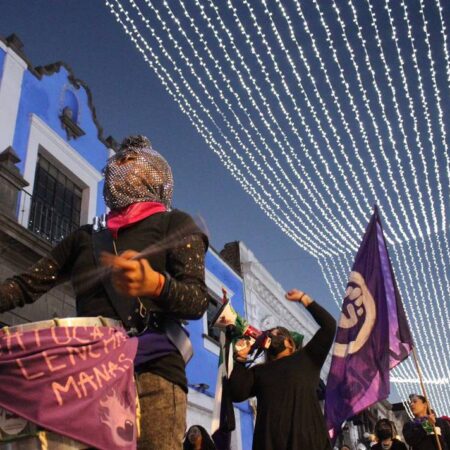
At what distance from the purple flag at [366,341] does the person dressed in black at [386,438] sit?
139 centimetres

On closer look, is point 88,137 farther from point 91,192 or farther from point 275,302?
point 275,302

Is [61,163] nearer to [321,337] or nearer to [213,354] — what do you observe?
[213,354]

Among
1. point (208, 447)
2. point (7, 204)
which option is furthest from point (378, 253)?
point (7, 204)

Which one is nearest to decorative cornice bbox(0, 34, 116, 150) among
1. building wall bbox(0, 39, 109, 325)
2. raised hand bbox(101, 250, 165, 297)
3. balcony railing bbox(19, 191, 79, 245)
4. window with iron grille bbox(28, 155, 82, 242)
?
building wall bbox(0, 39, 109, 325)

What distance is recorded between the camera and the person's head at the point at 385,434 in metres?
6.08

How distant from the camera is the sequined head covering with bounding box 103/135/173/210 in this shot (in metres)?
1.90

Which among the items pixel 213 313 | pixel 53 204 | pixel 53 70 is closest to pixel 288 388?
pixel 53 204

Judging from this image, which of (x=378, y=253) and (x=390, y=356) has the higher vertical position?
(x=378, y=253)

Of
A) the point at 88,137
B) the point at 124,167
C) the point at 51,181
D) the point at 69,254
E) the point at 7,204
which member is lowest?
the point at 69,254

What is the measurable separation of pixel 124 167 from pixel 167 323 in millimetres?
608

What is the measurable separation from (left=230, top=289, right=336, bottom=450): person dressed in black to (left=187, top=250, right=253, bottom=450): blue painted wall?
8.22m

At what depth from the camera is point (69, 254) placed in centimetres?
196

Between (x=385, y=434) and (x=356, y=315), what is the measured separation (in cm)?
160

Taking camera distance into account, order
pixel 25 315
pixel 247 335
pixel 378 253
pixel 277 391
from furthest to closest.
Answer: pixel 25 315
pixel 378 253
pixel 247 335
pixel 277 391
